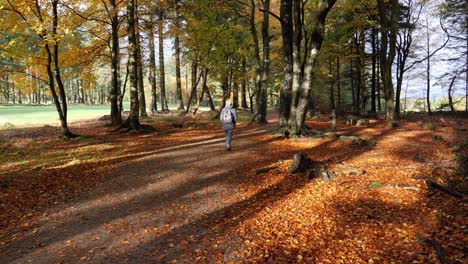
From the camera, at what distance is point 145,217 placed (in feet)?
20.3

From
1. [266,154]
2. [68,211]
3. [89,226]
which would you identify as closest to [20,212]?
[68,211]

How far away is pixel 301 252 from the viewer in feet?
15.3

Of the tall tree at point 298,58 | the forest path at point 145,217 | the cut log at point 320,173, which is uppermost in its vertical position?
the tall tree at point 298,58

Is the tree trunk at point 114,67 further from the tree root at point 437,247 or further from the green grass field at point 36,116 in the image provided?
the tree root at point 437,247

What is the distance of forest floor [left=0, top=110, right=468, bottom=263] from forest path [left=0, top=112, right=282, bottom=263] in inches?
1.0

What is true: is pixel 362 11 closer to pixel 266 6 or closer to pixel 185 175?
pixel 266 6

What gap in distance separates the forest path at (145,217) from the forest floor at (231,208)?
0.03 m

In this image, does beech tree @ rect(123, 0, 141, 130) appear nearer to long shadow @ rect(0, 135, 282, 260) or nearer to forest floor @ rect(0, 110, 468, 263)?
forest floor @ rect(0, 110, 468, 263)

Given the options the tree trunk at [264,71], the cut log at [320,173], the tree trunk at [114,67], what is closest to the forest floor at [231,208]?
the cut log at [320,173]

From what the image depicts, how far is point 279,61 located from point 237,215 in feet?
98.1

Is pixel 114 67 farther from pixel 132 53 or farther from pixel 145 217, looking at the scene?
pixel 145 217

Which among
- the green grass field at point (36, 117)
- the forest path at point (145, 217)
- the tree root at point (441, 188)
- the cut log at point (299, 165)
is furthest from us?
the green grass field at point (36, 117)

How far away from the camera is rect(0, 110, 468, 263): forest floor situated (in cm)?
471

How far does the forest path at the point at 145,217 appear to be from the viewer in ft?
16.0
